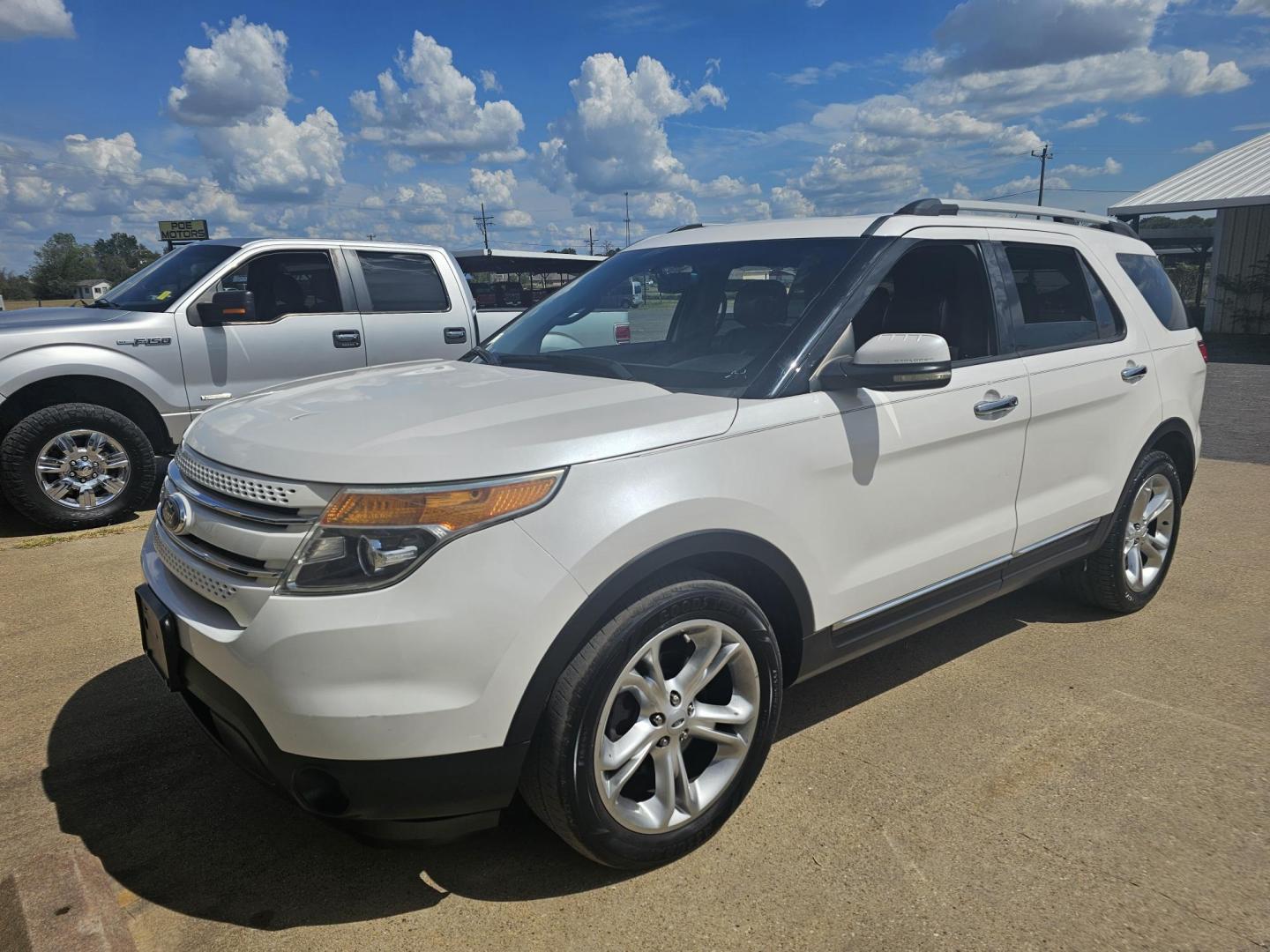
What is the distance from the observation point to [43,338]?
19.2 ft

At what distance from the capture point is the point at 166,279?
680cm

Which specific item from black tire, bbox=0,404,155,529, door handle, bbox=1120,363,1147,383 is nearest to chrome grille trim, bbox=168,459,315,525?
door handle, bbox=1120,363,1147,383

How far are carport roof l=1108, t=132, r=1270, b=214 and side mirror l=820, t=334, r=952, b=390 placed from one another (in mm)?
19782

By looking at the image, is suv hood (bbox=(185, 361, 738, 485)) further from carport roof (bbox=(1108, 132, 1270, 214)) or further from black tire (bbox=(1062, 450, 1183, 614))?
carport roof (bbox=(1108, 132, 1270, 214))

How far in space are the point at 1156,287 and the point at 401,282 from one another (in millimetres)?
5511

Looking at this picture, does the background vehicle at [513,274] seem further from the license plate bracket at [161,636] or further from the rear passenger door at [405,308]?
the license plate bracket at [161,636]

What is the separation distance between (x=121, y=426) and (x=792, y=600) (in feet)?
17.4

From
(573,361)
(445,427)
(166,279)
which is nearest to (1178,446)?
(573,361)

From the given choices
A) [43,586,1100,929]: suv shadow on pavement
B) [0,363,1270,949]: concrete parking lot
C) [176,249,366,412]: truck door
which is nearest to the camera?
[0,363,1270,949]: concrete parking lot

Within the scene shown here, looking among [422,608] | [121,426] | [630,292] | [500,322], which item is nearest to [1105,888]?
[422,608]

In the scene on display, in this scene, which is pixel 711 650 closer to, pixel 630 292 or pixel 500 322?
pixel 630 292

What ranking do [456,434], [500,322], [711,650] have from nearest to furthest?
[456,434] < [711,650] < [500,322]

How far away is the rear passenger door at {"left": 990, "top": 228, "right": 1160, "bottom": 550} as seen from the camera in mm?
3516

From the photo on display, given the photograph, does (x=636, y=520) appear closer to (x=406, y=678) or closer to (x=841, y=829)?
(x=406, y=678)
